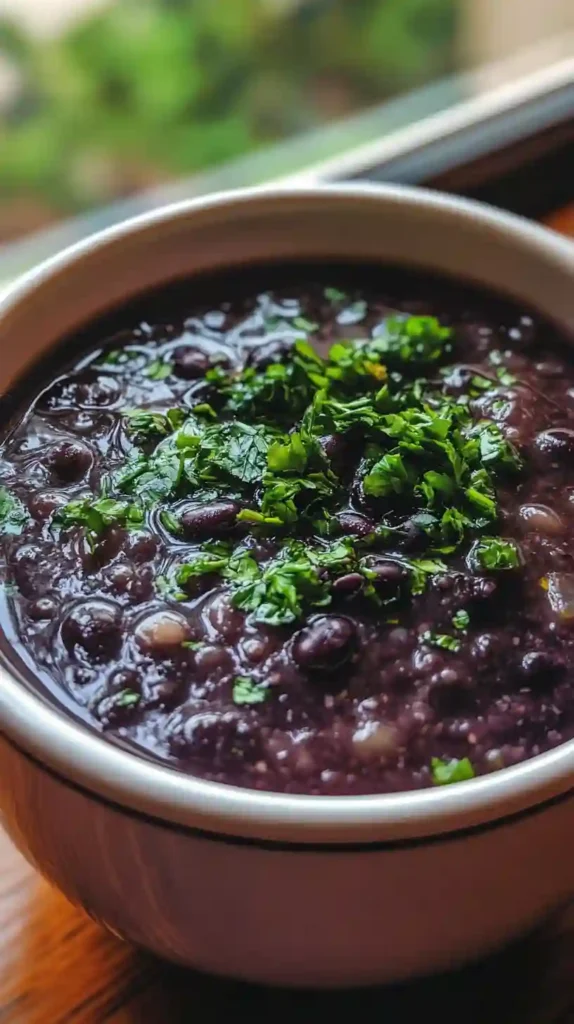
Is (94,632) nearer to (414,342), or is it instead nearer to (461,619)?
(461,619)

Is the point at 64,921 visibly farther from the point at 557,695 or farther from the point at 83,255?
the point at 83,255

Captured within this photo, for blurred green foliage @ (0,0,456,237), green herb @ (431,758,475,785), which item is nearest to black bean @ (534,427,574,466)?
green herb @ (431,758,475,785)

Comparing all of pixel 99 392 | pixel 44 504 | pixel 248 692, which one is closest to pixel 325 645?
pixel 248 692

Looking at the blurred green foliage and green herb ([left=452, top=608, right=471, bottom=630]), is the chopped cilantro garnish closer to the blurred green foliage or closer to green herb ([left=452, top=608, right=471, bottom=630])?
green herb ([left=452, top=608, right=471, bottom=630])

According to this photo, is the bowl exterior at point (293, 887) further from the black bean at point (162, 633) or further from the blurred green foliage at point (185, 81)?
the blurred green foliage at point (185, 81)

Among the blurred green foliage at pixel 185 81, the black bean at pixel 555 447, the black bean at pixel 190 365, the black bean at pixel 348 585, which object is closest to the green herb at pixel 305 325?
the black bean at pixel 190 365
